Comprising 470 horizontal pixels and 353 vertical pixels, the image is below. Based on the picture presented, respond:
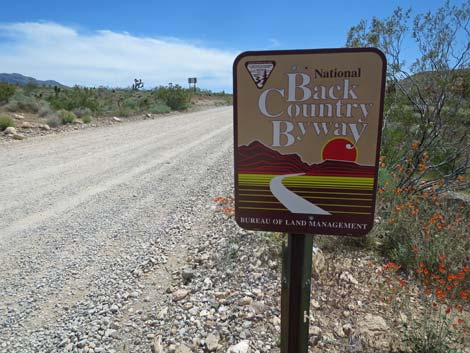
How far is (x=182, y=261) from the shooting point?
3.44 meters

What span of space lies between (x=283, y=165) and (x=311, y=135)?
170 mm

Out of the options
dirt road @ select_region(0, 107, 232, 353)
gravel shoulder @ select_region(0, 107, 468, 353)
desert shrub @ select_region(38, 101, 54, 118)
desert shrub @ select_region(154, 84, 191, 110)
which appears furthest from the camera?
desert shrub @ select_region(154, 84, 191, 110)

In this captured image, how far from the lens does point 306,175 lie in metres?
1.40

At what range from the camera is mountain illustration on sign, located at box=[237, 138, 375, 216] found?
1.37 meters

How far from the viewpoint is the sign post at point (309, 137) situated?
1.32m

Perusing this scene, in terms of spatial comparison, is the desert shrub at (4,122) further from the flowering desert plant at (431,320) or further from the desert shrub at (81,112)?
the flowering desert plant at (431,320)

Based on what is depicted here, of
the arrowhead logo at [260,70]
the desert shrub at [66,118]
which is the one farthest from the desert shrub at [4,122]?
the arrowhead logo at [260,70]

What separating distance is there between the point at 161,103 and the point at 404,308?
820 inches

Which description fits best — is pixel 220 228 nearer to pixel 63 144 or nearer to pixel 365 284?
pixel 365 284

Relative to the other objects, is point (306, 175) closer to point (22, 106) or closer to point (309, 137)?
point (309, 137)

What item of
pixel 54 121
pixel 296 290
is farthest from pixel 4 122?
pixel 296 290

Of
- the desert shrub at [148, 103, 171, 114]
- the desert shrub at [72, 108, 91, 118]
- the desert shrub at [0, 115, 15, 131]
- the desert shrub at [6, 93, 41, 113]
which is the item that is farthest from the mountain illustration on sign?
the desert shrub at [148, 103, 171, 114]

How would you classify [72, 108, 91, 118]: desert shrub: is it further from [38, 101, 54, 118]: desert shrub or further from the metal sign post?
the metal sign post

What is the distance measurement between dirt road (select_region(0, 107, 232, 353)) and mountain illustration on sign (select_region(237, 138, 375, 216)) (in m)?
1.77
